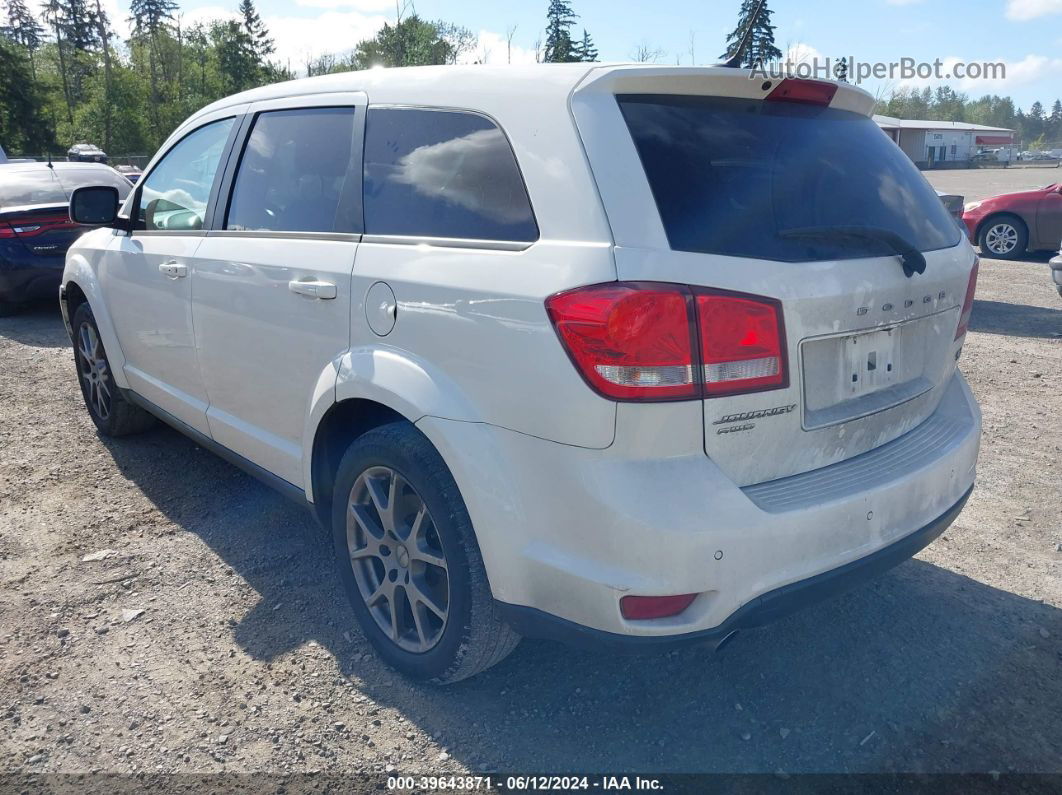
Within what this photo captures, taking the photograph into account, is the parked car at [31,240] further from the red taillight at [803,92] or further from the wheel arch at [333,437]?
the red taillight at [803,92]

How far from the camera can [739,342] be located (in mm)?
2119

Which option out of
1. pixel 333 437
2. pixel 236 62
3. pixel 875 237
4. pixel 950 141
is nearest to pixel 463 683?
pixel 333 437

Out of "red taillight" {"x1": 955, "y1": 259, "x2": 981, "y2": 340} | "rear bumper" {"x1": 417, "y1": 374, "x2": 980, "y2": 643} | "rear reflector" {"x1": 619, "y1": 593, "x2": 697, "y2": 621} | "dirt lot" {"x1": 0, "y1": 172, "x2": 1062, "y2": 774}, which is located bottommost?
"dirt lot" {"x1": 0, "y1": 172, "x2": 1062, "y2": 774}

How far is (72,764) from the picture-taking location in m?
2.51

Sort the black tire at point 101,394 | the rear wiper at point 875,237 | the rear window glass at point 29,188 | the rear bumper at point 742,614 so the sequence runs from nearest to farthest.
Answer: the rear bumper at point 742,614, the rear wiper at point 875,237, the black tire at point 101,394, the rear window glass at point 29,188

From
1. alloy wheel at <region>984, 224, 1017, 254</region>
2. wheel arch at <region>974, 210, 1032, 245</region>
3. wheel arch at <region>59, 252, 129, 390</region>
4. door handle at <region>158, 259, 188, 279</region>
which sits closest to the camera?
door handle at <region>158, 259, 188, 279</region>

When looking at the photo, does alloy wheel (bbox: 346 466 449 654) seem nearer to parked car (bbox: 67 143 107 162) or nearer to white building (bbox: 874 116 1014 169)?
parked car (bbox: 67 143 107 162)

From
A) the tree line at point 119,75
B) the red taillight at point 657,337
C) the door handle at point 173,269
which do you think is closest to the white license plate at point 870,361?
the red taillight at point 657,337

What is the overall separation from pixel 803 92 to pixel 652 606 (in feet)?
5.22

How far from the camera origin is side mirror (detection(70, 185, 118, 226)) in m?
4.37

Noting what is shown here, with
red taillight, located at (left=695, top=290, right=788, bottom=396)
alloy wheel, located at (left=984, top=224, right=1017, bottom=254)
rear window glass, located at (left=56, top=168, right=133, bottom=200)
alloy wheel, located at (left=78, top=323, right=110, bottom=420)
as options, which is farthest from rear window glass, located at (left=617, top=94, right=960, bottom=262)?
alloy wheel, located at (left=984, top=224, right=1017, bottom=254)

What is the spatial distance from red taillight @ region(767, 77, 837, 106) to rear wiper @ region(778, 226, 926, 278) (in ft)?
1.47

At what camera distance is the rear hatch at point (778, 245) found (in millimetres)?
2139

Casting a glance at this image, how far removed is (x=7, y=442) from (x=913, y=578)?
17.0ft
